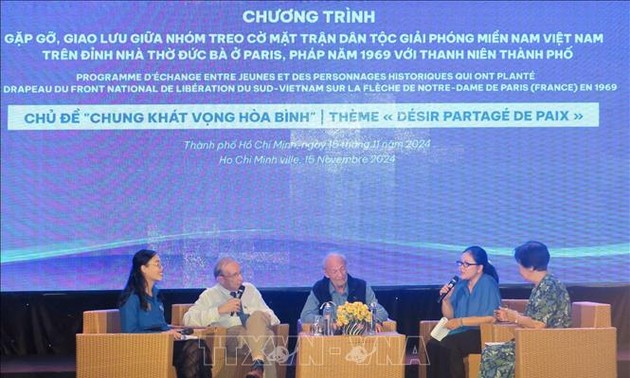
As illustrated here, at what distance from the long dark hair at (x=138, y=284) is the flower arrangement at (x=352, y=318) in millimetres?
1156

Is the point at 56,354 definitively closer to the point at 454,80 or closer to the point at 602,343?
the point at 454,80

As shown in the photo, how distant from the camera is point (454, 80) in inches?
288

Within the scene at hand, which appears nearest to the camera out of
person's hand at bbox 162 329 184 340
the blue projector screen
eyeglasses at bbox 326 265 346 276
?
person's hand at bbox 162 329 184 340

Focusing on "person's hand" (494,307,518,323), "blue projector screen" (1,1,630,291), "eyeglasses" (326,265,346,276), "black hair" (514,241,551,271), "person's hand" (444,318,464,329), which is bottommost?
"person's hand" (444,318,464,329)

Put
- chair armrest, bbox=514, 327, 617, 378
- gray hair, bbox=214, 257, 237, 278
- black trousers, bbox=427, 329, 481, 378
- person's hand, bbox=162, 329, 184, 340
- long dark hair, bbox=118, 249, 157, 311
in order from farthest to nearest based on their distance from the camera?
gray hair, bbox=214, 257, 237, 278 < black trousers, bbox=427, 329, 481, 378 < long dark hair, bbox=118, 249, 157, 311 < person's hand, bbox=162, 329, 184, 340 < chair armrest, bbox=514, 327, 617, 378

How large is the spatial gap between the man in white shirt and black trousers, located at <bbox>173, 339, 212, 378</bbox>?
12.3 inches

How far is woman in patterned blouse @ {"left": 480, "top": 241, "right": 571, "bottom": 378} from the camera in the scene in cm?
546

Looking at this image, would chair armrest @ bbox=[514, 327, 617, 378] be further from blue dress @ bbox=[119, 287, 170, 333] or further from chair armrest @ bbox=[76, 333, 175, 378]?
blue dress @ bbox=[119, 287, 170, 333]

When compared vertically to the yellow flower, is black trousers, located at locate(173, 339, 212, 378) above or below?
below

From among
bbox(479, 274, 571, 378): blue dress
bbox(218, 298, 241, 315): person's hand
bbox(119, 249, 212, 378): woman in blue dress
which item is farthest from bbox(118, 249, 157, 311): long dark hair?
bbox(479, 274, 571, 378): blue dress

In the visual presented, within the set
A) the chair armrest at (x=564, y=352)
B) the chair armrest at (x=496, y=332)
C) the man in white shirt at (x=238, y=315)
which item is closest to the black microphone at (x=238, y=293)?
the man in white shirt at (x=238, y=315)

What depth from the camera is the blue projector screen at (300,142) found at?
23.8 ft

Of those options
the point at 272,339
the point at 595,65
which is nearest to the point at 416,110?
the point at 595,65

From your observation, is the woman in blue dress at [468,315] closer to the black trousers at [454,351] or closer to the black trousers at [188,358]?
the black trousers at [454,351]
